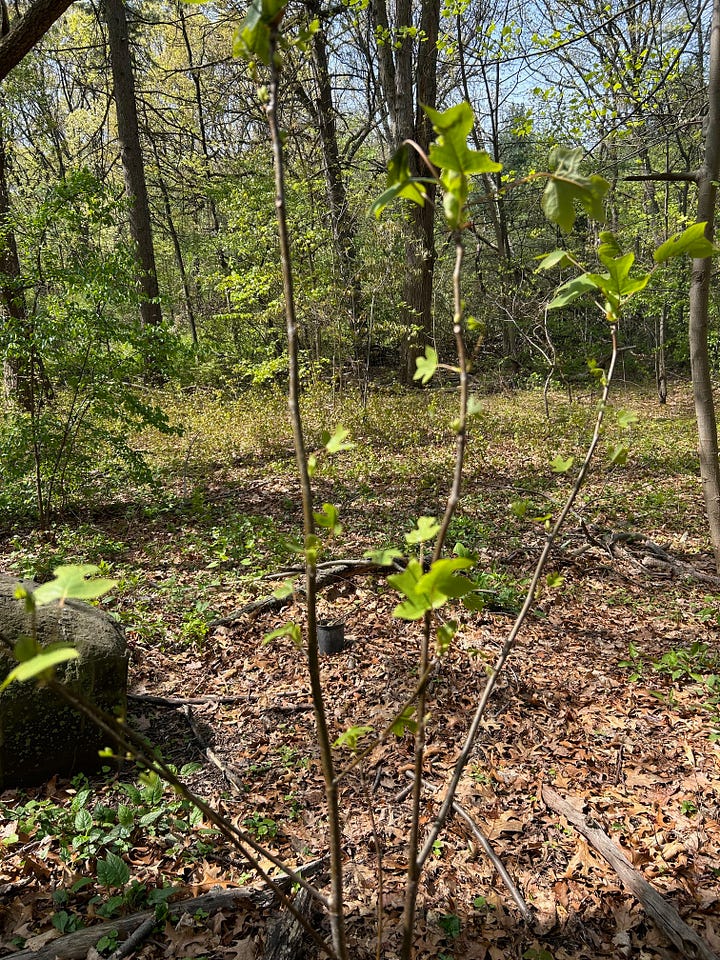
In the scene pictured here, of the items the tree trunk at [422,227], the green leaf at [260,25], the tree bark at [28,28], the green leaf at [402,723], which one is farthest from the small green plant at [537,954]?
the tree trunk at [422,227]

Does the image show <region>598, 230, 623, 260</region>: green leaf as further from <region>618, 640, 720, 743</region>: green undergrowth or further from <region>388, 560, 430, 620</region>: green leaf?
<region>618, 640, 720, 743</region>: green undergrowth

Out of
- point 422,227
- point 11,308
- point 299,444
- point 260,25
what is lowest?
point 299,444

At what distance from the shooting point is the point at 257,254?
9023 mm

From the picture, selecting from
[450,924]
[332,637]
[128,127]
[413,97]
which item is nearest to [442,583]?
[450,924]

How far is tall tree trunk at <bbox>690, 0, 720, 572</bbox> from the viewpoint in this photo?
3.64 metres

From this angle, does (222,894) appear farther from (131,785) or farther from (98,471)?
(98,471)

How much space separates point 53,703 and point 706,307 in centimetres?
451

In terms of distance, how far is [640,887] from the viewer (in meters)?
2.29

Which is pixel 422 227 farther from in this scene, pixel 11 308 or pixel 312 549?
pixel 312 549

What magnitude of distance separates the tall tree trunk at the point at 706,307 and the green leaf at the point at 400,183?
3198mm

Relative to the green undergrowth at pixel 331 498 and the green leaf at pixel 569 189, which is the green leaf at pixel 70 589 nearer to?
the green leaf at pixel 569 189

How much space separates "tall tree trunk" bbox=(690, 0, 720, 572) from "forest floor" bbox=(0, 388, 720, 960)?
101cm

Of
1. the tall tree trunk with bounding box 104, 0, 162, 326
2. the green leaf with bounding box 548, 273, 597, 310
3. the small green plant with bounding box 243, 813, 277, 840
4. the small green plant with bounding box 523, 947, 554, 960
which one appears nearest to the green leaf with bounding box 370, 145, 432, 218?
the green leaf with bounding box 548, 273, 597, 310

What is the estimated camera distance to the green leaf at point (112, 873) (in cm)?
224
